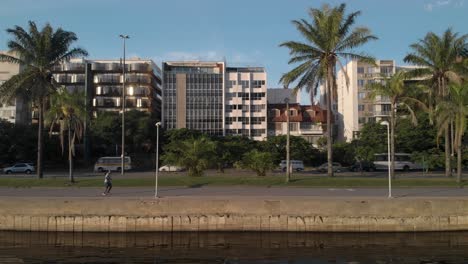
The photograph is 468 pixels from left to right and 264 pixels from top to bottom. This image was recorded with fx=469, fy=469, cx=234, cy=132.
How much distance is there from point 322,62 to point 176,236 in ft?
76.4

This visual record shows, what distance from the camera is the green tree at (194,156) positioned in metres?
40.2

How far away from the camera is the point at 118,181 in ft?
123

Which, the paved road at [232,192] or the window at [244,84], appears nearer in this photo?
the paved road at [232,192]

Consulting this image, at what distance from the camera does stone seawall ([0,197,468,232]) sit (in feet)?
74.5

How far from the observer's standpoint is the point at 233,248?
19.3 meters

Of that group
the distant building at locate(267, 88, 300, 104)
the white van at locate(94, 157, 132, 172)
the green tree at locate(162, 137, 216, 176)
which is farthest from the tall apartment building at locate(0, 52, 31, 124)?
the green tree at locate(162, 137, 216, 176)

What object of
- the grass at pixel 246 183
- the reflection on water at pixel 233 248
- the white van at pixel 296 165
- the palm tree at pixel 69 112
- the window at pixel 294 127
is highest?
the window at pixel 294 127

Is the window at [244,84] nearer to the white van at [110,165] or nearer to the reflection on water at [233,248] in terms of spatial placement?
the white van at [110,165]

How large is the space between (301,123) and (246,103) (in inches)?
526

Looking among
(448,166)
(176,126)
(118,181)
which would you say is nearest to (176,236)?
(118,181)

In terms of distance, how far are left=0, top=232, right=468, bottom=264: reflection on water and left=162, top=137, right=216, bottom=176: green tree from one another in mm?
17971

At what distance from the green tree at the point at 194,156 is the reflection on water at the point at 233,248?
1797 centimetres

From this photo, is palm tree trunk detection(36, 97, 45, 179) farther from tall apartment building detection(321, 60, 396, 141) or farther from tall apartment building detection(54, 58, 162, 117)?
tall apartment building detection(321, 60, 396, 141)

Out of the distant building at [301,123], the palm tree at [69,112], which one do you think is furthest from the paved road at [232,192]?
the distant building at [301,123]
